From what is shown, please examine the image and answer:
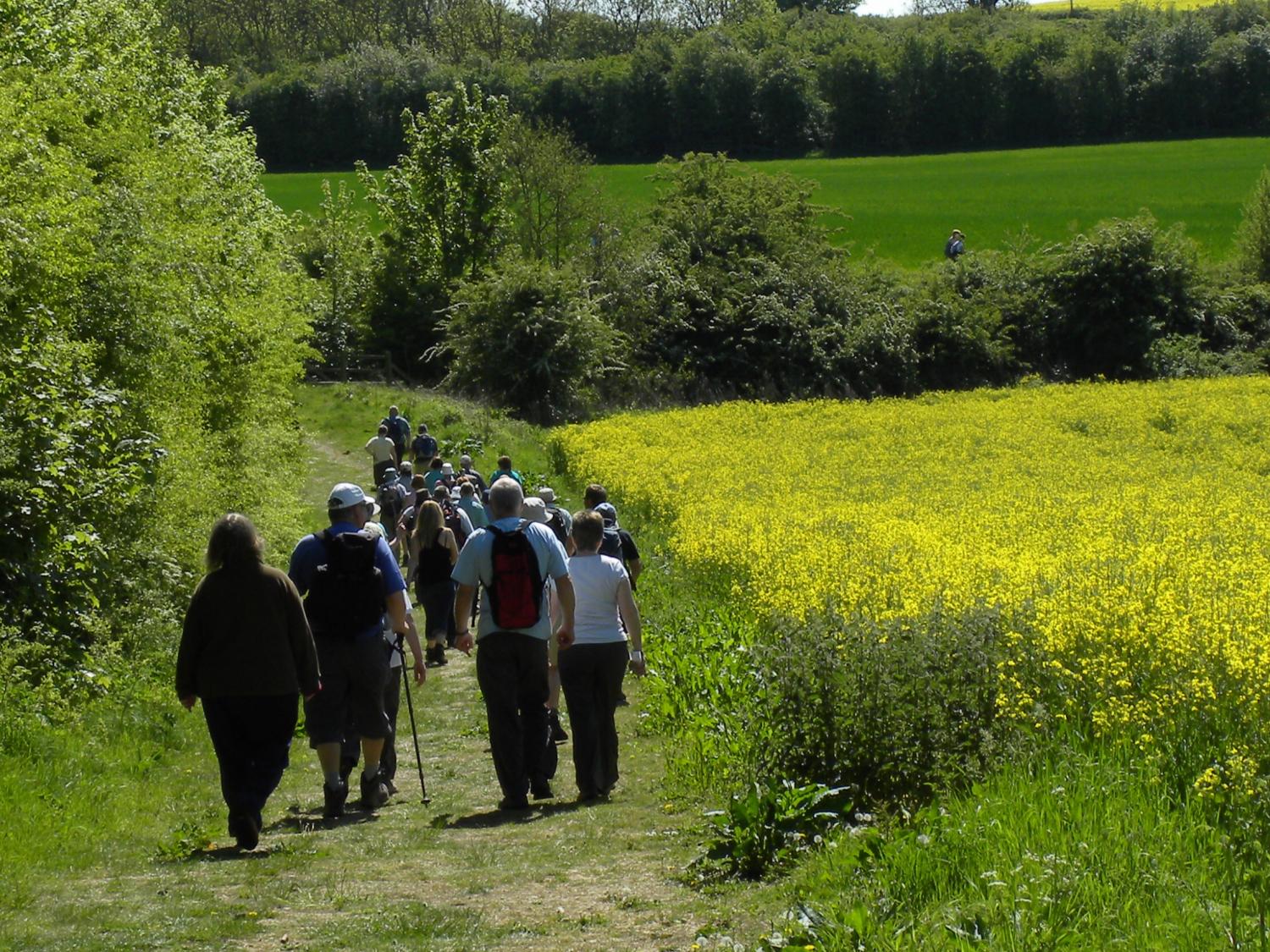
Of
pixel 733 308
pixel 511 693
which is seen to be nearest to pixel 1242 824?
pixel 511 693

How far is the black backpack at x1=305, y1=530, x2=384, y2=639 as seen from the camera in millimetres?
8742

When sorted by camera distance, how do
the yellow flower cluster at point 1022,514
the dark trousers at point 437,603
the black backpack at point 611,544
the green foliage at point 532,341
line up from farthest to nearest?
the green foliage at point 532,341 → the dark trousers at point 437,603 → the black backpack at point 611,544 → the yellow flower cluster at point 1022,514

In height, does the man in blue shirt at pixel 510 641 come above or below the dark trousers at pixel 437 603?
above

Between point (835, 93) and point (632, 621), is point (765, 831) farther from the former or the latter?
point (835, 93)

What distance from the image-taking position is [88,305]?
15742mm

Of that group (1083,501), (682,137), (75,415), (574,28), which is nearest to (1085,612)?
(75,415)

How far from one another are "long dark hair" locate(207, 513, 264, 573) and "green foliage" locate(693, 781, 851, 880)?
8.73ft

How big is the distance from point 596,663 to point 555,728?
44.6 inches

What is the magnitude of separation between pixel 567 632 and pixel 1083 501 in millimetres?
11081

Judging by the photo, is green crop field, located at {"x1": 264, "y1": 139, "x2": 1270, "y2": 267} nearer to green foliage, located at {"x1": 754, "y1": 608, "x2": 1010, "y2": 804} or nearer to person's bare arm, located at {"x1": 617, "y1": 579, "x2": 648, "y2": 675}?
person's bare arm, located at {"x1": 617, "y1": 579, "x2": 648, "y2": 675}

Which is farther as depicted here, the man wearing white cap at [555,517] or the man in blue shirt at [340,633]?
the man wearing white cap at [555,517]

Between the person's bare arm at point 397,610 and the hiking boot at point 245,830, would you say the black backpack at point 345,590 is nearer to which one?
the person's bare arm at point 397,610

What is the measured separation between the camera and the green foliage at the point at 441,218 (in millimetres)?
46969

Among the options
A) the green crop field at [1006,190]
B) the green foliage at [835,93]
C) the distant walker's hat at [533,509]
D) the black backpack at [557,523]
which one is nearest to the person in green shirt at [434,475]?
the black backpack at [557,523]
